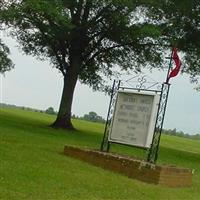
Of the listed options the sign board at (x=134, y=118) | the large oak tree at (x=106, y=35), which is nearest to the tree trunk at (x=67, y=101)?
the large oak tree at (x=106, y=35)

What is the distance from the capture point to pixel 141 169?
13.7 meters

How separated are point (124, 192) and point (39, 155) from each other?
3.92 metres

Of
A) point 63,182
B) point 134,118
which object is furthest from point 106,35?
point 63,182

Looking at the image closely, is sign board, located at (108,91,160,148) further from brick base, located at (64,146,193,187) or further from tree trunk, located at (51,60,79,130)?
tree trunk, located at (51,60,79,130)

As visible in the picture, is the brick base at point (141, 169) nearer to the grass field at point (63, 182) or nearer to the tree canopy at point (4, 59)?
the grass field at point (63, 182)

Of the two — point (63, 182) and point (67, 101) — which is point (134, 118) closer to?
point (63, 182)

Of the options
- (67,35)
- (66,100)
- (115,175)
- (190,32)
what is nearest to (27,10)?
(67,35)

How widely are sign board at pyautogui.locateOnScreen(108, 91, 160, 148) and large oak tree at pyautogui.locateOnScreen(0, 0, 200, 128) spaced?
14310 millimetres

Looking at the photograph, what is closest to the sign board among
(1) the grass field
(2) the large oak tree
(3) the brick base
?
(3) the brick base

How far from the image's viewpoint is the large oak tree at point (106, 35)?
31625 millimetres

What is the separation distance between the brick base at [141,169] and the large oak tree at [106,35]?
15.3 m

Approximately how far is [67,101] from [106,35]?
14.6ft

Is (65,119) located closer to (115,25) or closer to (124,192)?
(115,25)

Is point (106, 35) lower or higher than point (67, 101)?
higher
